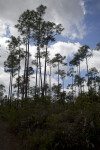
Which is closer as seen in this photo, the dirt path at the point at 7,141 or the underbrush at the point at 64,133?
the underbrush at the point at 64,133

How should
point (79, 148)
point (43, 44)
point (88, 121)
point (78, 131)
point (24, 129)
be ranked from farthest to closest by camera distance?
point (43, 44), point (24, 129), point (88, 121), point (78, 131), point (79, 148)

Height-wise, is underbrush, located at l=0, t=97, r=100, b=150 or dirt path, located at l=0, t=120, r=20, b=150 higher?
underbrush, located at l=0, t=97, r=100, b=150

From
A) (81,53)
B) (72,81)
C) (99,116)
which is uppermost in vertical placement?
(81,53)

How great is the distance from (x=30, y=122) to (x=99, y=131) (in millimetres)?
3341

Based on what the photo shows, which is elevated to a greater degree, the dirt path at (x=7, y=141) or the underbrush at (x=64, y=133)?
the underbrush at (x=64, y=133)

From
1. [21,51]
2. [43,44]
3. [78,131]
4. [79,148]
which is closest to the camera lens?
[79,148]

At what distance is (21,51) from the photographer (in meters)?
19.2

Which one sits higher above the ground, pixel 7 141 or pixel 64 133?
pixel 64 133

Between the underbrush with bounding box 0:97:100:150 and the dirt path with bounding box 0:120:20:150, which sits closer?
the underbrush with bounding box 0:97:100:150

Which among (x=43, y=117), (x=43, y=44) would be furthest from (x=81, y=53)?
(x=43, y=117)

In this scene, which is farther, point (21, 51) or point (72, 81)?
point (72, 81)

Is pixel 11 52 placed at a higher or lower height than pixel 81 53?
lower

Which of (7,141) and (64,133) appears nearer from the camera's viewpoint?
(64,133)

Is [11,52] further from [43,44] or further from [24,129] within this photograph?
[24,129]
